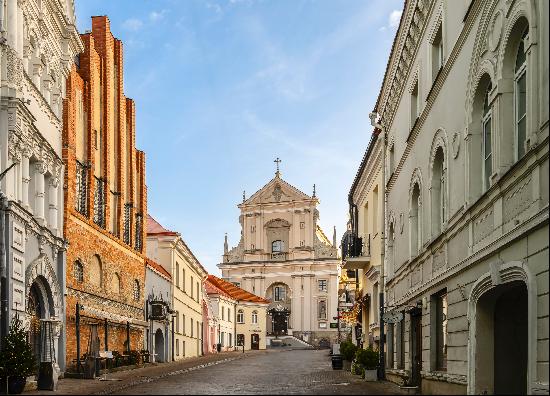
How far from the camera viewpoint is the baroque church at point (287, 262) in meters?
87.1

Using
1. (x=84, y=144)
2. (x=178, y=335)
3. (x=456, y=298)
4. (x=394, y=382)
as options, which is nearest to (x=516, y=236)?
(x=456, y=298)

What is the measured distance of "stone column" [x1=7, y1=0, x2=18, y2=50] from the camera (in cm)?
2131

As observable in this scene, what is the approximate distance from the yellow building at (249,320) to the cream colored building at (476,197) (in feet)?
192

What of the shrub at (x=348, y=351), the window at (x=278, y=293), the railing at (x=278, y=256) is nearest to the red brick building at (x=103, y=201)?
the shrub at (x=348, y=351)

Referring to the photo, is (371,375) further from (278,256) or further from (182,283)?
(278,256)

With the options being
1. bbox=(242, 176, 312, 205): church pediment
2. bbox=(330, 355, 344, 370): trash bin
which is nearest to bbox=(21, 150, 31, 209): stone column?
bbox=(330, 355, 344, 370): trash bin

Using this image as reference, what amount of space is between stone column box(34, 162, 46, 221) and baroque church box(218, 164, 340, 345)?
210 feet

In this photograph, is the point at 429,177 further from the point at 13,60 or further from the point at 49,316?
the point at 49,316

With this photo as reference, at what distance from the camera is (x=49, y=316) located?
25.5 metres

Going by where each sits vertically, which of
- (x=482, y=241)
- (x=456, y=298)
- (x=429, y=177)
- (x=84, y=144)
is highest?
(x=84, y=144)

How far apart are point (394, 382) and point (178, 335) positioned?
27.6m

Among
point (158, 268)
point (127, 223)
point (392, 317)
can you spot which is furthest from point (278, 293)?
point (392, 317)

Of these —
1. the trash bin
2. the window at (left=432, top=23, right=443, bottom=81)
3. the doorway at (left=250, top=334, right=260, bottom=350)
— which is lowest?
the doorway at (left=250, top=334, right=260, bottom=350)

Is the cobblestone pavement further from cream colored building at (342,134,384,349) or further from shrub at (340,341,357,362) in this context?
cream colored building at (342,134,384,349)
